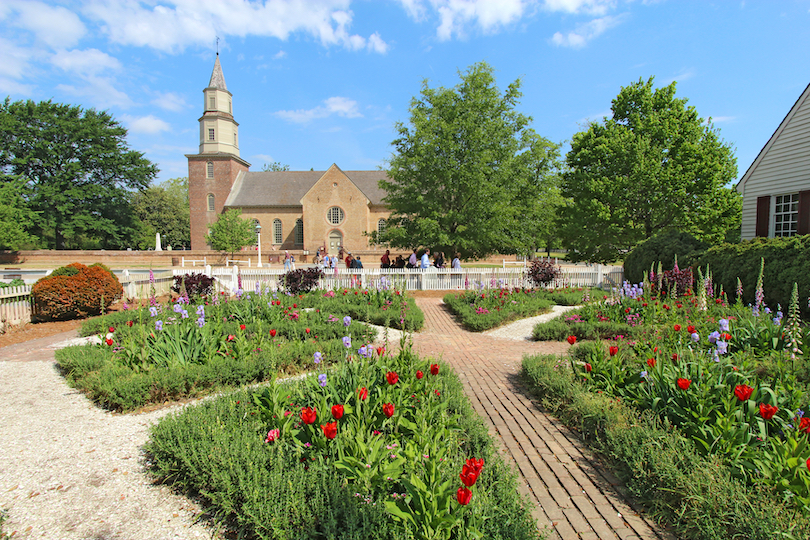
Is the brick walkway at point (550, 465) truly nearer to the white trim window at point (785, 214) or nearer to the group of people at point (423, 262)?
the group of people at point (423, 262)

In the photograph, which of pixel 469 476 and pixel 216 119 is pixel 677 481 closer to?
pixel 469 476

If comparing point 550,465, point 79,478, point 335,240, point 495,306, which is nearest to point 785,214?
point 495,306

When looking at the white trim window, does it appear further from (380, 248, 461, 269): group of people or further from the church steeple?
the church steeple

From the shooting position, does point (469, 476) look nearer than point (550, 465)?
Yes

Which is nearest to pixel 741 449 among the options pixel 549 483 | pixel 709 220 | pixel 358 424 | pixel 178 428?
pixel 549 483

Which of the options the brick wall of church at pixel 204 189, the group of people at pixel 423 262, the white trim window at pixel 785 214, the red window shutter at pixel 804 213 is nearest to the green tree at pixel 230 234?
the brick wall of church at pixel 204 189

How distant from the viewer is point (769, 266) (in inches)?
351

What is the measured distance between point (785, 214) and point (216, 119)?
50.9 m

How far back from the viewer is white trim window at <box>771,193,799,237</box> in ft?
38.9

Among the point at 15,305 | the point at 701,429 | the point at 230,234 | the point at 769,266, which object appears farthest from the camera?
the point at 230,234

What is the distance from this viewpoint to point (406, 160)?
17.1 meters

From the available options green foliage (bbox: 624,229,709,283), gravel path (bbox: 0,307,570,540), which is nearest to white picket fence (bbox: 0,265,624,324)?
green foliage (bbox: 624,229,709,283)

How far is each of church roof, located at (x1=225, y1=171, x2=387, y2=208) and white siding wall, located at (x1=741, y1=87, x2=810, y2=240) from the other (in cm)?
3669

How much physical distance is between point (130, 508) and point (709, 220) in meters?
21.3
